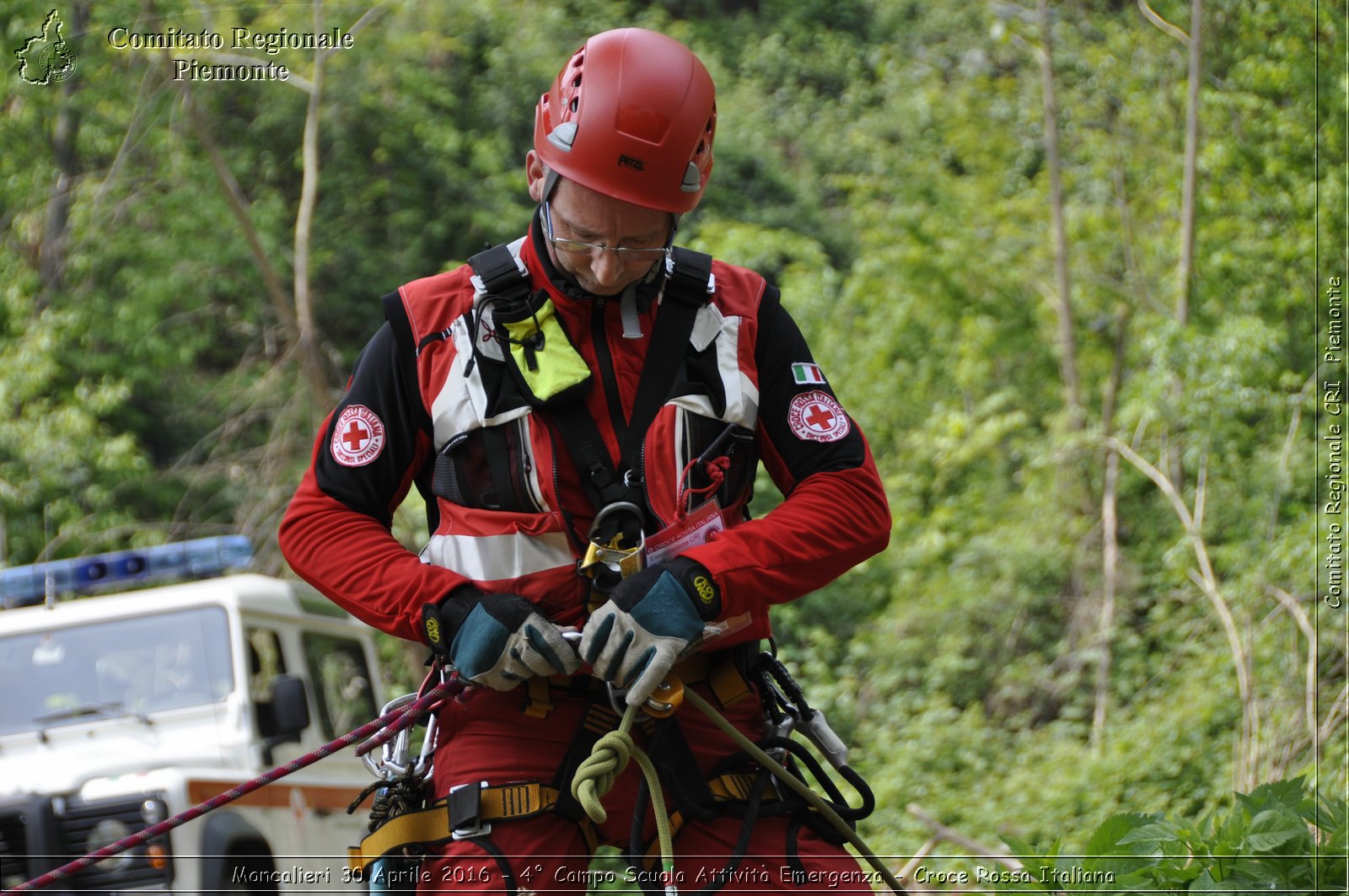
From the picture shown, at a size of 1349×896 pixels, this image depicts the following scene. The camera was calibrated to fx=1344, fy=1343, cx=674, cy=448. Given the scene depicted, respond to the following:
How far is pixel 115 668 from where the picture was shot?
566cm

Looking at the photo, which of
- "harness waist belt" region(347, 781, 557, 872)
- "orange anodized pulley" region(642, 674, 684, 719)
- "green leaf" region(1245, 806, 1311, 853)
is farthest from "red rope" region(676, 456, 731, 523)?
"green leaf" region(1245, 806, 1311, 853)

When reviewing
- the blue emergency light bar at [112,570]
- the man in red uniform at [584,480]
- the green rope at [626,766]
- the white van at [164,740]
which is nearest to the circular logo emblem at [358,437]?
the man in red uniform at [584,480]

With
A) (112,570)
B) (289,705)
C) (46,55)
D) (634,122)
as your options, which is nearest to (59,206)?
(46,55)

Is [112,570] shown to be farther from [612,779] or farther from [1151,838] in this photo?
[1151,838]

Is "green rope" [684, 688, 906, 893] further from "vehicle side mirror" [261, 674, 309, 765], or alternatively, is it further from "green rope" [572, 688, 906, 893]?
"vehicle side mirror" [261, 674, 309, 765]

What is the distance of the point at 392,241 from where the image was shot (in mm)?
15633

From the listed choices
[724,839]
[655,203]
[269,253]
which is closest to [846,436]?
[655,203]

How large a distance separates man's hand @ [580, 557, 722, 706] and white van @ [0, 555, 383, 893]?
10.3 ft

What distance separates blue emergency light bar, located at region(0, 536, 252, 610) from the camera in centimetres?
606

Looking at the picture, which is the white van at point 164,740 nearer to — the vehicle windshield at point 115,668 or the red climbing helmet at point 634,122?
the vehicle windshield at point 115,668

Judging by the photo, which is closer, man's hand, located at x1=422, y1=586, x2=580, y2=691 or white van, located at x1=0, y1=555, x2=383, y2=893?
man's hand, located at x1=422, y1=586, x2=580, y2=691

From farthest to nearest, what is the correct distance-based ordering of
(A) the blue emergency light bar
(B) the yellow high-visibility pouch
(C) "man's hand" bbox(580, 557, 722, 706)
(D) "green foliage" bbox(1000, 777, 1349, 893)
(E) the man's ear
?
(A) the blue emergency light bar, (D) "green foliage" bbox(1000, 777, 1349, 893), (E) the man's ear, (B) the yellow high-visibility pouch, (C) "man's hand" bbox(580, 557, 722, 706)

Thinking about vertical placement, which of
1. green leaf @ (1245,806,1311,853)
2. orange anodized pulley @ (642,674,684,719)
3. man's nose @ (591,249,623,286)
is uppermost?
man's nose @ (591,249,623,286)

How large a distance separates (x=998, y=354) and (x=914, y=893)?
7664 mm
